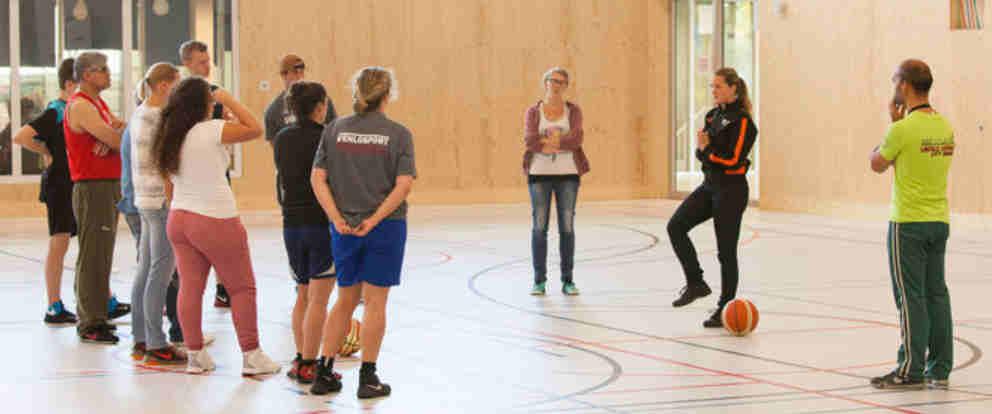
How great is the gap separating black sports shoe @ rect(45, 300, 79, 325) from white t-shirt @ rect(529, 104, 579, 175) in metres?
3.40

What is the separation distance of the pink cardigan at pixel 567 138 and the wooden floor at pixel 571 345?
3.21 ft

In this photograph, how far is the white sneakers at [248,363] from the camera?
22.1ft

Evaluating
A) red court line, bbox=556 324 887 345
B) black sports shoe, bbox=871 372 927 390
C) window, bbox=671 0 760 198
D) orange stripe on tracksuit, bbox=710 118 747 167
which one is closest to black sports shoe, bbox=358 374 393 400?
red court line, bbox=556 324 887 345

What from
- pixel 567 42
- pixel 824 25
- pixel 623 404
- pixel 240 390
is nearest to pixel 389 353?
pixel 240 390

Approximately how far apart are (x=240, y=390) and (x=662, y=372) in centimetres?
208

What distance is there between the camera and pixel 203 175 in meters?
6.51

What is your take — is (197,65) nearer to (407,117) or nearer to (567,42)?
(407,117)

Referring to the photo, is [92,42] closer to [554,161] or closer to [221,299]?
[221,299]

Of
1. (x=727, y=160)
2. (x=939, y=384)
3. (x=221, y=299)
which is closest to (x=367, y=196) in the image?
(x=939, y=384)

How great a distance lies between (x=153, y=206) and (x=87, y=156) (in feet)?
3.03

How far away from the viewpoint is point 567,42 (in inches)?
819

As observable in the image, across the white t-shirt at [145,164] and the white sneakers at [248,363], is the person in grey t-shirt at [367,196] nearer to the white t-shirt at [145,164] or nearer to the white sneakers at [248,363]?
the white sneakers at [248,363]

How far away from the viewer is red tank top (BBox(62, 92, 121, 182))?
7680 mm

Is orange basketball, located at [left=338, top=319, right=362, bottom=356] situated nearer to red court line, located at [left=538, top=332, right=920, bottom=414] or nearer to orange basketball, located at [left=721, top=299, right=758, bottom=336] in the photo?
red court line, located at [left=538, top=332, right=920, bottom=414]
